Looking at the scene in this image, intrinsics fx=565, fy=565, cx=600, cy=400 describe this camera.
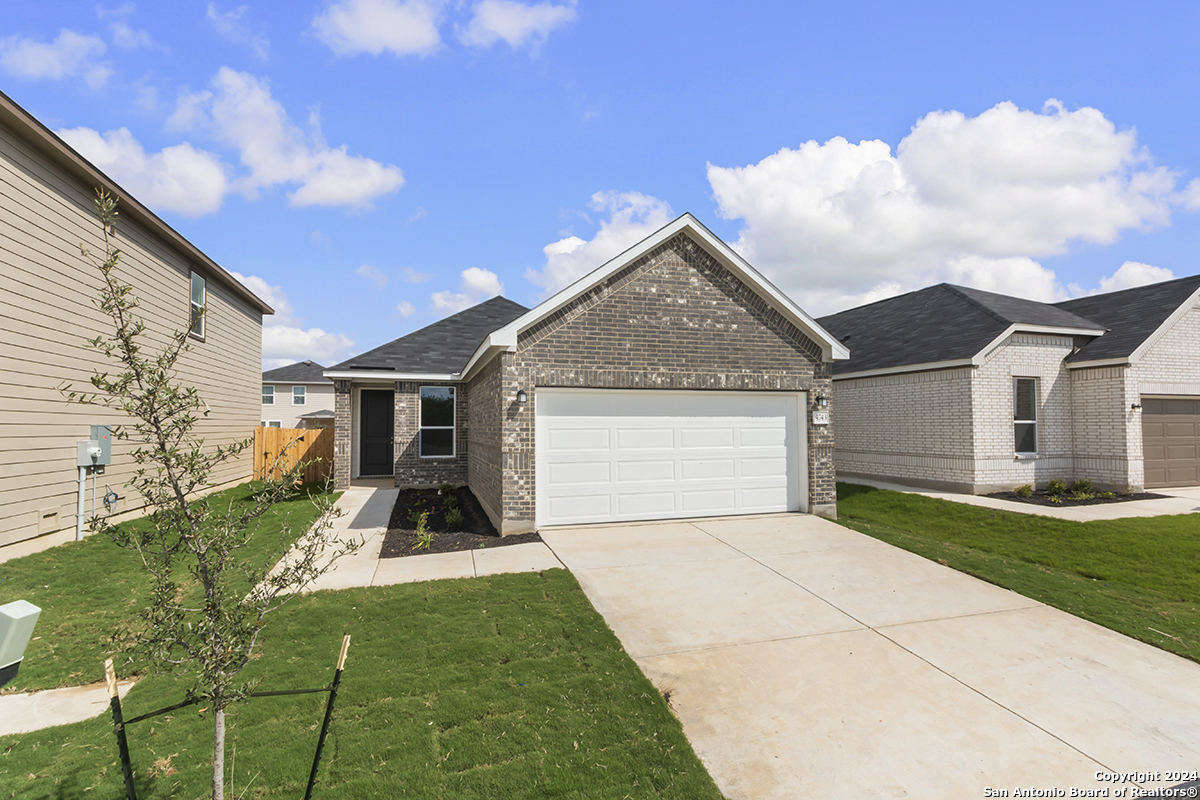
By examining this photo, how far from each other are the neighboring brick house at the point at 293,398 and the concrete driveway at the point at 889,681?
31077 millimetres

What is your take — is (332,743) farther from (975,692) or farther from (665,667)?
(975,692)

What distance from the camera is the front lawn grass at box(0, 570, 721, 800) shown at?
3.58 meters

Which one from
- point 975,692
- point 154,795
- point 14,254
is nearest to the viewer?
point 154,795

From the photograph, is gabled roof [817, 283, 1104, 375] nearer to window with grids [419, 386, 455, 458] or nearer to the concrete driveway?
the concrete driveway

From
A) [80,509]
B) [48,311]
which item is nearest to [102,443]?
[80,509]

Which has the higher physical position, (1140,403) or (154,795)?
(1140,403)

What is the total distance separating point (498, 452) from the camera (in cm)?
1015

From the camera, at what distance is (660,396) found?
10.8 m

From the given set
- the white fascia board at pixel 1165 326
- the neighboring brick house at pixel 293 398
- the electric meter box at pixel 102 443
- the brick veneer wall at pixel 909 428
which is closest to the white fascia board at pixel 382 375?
the electric meter box at pixel 102 443

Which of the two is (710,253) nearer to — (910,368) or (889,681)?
(889,681)

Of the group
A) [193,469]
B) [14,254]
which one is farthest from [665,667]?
[14,254]

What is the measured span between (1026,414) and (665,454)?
11.2m

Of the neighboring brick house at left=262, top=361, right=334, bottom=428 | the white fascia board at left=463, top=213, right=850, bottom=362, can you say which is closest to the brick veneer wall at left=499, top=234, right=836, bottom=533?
the white fascia board at left=463, top=213, right=850, bottom=362

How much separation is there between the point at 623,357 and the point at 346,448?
9.84m
